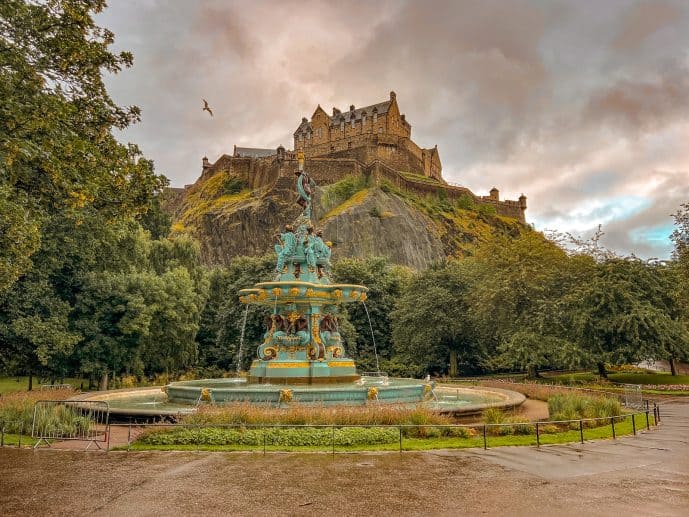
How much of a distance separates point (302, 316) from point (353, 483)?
1146 centimetres

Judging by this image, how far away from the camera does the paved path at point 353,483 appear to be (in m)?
6.58

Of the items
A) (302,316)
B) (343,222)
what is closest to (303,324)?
(302,316)

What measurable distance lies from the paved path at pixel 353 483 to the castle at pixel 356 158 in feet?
245

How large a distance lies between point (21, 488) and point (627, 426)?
1297 cm

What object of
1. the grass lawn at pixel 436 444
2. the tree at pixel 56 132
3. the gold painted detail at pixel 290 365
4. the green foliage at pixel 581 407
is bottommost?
the grass lawn at pixel 436 444

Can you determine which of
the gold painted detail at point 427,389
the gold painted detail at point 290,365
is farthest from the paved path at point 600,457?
the gold painted detail at point 290,365

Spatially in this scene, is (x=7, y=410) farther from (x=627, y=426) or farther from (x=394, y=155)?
(x=394, y=155)

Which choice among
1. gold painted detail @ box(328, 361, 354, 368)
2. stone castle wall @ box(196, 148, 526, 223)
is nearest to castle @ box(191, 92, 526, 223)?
stone castle wall @ box(196, 148, 526, 223)

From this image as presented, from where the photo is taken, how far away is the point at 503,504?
22.2 feet

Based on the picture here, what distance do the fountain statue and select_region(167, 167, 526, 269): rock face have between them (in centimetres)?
5091

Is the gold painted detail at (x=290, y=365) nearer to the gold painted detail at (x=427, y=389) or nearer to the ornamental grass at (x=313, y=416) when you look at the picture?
the gold painted detail at (x=427, y=389)

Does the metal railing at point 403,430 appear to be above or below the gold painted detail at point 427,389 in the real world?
below

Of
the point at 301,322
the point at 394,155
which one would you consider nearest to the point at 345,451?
the point at 301,322

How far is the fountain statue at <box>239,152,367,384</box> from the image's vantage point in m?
17.9
